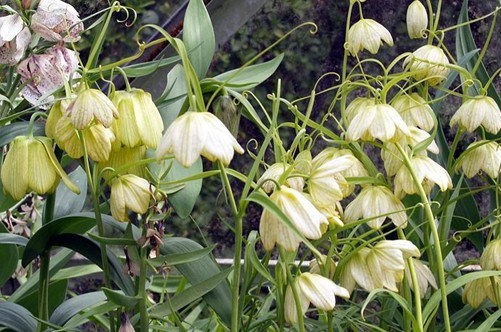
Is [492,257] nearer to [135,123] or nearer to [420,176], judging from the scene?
[420,176]

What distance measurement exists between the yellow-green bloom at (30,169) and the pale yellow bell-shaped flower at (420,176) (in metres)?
0.22

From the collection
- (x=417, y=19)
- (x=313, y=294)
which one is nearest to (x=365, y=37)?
(x=417, y=19)

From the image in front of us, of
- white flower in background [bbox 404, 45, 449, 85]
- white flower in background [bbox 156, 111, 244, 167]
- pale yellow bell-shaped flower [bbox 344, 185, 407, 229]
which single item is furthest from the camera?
white flower in background [bbox 404, 45, 449, 85]

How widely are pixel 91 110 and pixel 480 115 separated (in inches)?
12.2

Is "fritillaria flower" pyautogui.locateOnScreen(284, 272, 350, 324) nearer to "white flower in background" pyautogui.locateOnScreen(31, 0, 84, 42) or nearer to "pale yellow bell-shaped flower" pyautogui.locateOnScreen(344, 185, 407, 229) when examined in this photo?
"pale yellow bell-shaped flower" pyautogui.locateOnScreen(344, 185, 407, 229)

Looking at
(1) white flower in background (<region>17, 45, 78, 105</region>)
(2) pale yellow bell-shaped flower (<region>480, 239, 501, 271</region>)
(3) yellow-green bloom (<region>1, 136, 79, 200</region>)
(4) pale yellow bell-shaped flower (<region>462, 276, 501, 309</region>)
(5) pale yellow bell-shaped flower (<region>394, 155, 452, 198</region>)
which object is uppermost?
(1) white flower in background (<region>17, 45, 78, 105</region>)

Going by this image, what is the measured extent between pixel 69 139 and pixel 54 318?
0.23m

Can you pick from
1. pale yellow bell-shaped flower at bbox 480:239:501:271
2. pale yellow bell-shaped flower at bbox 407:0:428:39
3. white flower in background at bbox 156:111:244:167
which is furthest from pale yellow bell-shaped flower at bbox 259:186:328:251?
pale yellow bell-shaped flower at bbox 407:0:428:39

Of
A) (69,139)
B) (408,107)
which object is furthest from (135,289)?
(408,107)

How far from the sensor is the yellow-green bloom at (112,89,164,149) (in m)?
0.56

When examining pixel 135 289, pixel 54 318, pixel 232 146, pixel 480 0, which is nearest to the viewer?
pixel 232 146

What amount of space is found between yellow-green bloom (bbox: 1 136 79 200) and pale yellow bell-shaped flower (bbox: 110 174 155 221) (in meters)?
0.03

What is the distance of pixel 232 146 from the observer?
50 centimetres

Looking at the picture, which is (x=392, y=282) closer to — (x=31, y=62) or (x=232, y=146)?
(x=232, y=146)
